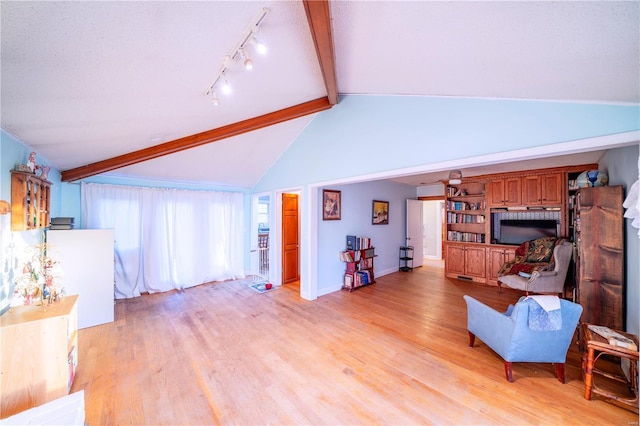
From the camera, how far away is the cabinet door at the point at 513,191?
4832mm

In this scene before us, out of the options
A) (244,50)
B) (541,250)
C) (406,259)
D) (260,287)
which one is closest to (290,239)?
(260,287)

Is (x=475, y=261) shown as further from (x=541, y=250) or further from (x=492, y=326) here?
(x=492, y=326)

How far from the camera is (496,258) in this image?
16.8ft

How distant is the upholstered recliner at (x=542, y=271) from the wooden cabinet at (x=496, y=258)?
614 mm

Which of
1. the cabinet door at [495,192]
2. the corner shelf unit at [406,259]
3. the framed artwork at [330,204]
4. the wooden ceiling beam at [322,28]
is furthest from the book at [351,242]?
the wooden ceiling beam at [322,28]

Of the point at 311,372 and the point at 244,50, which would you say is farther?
the point at 311,372

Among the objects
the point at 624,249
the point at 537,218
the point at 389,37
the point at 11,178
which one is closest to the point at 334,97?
the point at 389,37

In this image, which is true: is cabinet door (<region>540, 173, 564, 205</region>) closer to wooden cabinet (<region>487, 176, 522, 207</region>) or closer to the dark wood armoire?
wooden cabinet (<region>487, 176, 522, 207</region>)

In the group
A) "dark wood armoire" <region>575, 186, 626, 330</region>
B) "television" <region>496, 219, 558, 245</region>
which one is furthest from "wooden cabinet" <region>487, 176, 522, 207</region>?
"dark wood armoire" <region>575, 186, 626, 330</region>

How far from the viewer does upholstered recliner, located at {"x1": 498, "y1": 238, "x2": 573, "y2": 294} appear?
378 cm

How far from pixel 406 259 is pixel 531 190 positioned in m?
3.08

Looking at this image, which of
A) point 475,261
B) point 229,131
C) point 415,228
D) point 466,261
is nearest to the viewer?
point 229,131

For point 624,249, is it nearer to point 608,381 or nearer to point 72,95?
point 608,381

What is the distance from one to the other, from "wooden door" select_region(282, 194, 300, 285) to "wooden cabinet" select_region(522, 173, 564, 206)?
4825 mm
